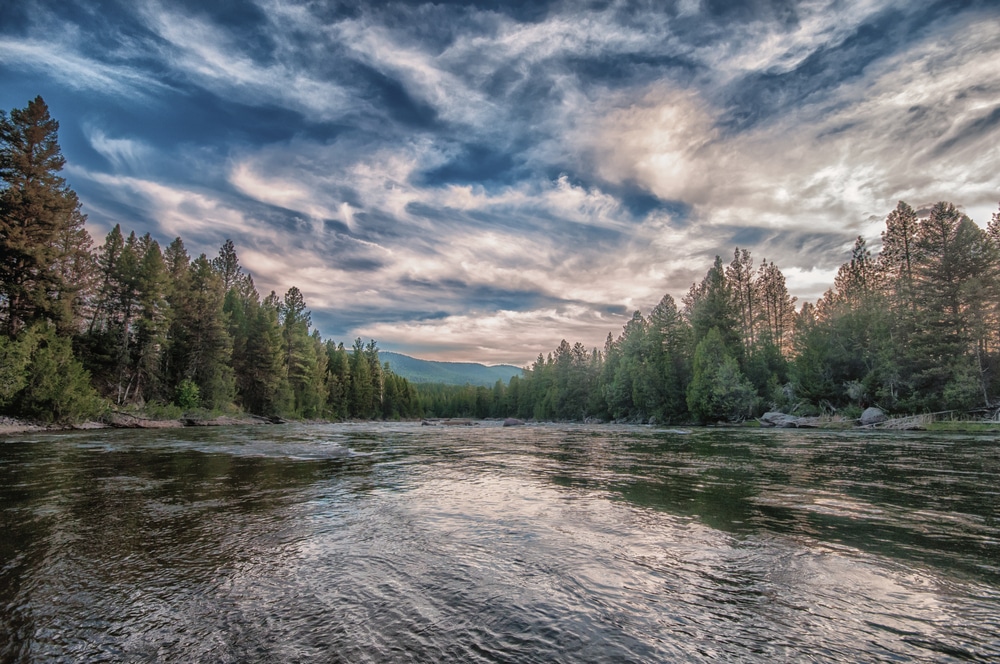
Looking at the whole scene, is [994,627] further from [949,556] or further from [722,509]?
[722,509]

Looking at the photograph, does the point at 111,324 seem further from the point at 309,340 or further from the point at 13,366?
the point at 309,340

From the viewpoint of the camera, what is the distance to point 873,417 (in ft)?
127

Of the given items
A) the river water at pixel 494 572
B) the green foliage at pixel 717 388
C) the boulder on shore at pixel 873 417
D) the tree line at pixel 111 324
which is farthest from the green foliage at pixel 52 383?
the boulder on shore at pixel 873 417

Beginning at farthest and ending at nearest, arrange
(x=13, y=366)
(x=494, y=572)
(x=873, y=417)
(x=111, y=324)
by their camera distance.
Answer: (x=111, y=324), (x=873, y=417), (x=13, y=366), (x=494, y=572)

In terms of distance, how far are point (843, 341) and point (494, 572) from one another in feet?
205

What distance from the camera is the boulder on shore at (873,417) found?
126 feet

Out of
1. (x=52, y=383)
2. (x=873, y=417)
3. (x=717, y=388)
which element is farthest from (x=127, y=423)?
(x=873, y=417)

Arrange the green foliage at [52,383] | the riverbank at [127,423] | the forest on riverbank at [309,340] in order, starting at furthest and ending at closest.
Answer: the forest on riverbank at [309,340]
the green foliage at [52,383]
the riverbank at [127,423]

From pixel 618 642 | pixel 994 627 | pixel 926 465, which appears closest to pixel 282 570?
pixel 618 642

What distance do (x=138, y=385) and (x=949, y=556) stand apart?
58.2 metres

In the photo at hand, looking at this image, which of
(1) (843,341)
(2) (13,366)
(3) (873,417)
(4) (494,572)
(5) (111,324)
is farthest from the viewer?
(1) (843,341)

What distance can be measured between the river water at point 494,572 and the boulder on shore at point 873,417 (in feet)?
119

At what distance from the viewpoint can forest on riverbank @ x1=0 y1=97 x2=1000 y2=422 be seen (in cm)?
3092

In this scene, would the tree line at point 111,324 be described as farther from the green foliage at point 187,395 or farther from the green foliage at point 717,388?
the green foliage at point 717,388
